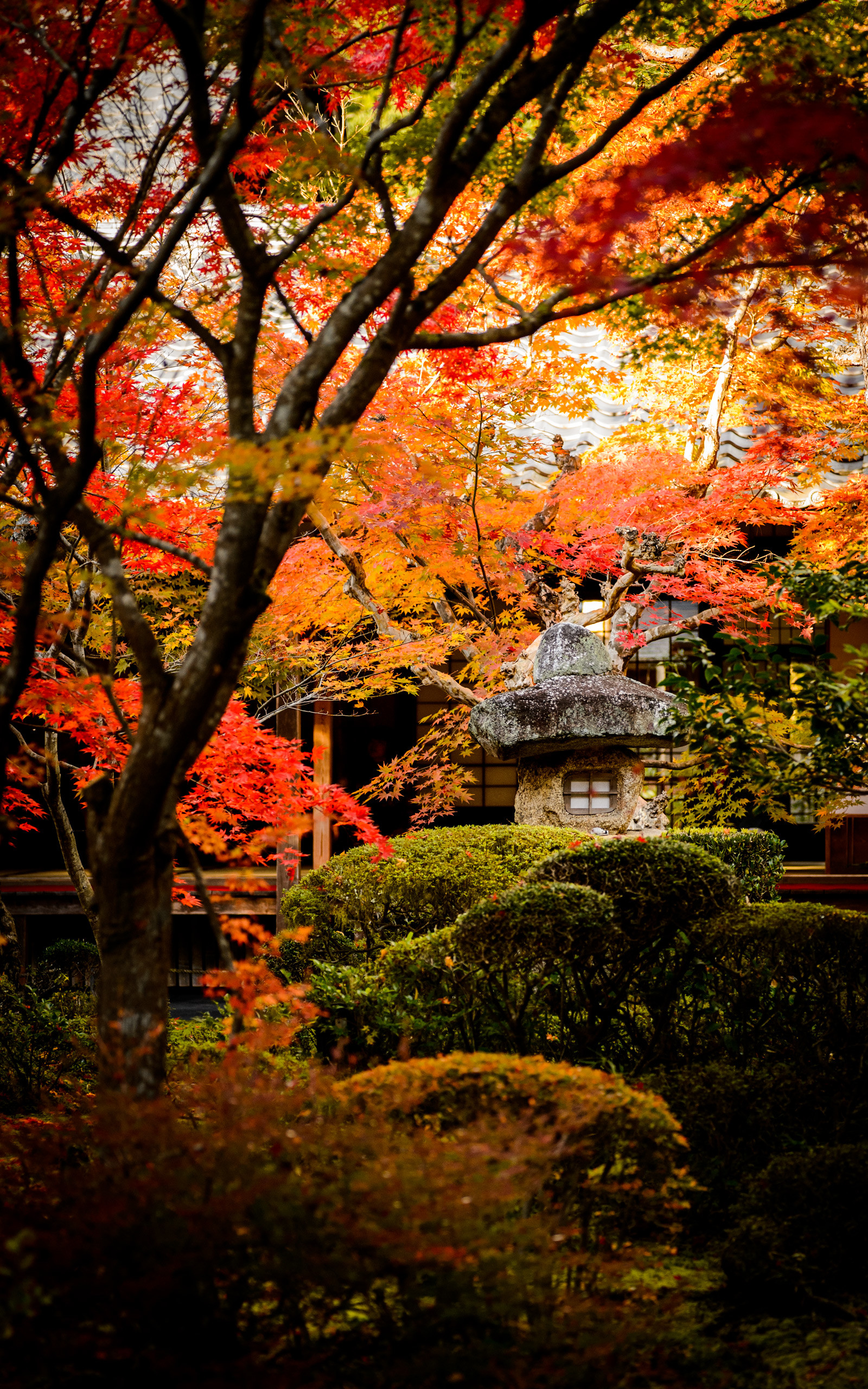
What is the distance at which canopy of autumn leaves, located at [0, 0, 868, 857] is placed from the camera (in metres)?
3.60

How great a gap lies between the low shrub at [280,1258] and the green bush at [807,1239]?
0.94 metres

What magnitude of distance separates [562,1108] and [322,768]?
27.1ft

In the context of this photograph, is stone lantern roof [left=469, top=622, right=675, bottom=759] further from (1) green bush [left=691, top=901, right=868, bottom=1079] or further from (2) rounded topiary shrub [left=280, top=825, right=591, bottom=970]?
(1) green bush [left=691, top=901, right=868, bottom=1079]

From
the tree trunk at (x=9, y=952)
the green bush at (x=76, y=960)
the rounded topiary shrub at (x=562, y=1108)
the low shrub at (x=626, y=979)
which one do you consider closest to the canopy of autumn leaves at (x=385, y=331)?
the tree trunk at (x=9, y=952)

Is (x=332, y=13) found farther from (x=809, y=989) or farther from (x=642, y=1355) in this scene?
(x=809, y=989)

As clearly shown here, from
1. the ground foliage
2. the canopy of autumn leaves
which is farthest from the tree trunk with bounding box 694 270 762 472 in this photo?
the ground foliage

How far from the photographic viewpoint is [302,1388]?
2574mm

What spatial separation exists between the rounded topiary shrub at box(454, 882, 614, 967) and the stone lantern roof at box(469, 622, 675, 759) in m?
2.52

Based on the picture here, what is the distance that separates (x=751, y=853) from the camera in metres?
9.12

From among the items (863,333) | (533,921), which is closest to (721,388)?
(863,333)

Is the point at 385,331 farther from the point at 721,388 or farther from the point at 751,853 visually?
the point at 751,853

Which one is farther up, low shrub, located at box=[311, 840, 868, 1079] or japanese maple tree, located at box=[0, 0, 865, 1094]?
japanese maple tree, located at box=[0, 0, 865, 1094]

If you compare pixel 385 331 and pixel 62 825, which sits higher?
pixel 385 331

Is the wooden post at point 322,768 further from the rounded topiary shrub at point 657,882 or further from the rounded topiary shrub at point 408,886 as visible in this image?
the rounded topiary shrub at point 657,882
